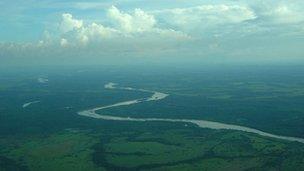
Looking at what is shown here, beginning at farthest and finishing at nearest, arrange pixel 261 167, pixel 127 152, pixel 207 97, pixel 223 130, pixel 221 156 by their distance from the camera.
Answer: pixel 207 97, pixel 223 130, pixel 127 152, pixel 221 156, pixel 261 167

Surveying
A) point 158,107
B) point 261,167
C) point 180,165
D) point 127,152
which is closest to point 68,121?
point 158,107

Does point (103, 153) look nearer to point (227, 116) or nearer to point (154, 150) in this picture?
point (154, 150)

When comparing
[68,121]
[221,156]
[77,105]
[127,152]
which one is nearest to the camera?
[221,156]

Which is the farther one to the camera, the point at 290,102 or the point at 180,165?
the point at 290,102

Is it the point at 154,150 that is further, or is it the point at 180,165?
the point at 154,150

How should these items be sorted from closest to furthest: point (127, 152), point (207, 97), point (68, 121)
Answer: point (127, 152), point (68, 121), point (207, 97)

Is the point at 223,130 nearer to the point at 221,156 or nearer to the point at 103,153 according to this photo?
the point at 221,156

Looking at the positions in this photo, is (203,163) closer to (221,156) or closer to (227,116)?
(221,156)

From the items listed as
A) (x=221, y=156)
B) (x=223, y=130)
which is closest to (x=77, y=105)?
(x=223, y=130)

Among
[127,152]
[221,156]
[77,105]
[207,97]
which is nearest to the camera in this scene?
[221,156]
